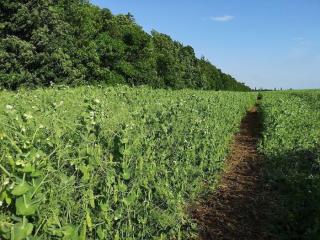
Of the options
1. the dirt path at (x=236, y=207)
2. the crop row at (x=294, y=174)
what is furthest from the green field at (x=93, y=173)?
the crop row at (x=294, y=174)

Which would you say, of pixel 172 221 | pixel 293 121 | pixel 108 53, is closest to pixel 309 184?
pixel 172 221

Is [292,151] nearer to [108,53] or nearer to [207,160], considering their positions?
[207,160]

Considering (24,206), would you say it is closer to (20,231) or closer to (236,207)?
(20,231)

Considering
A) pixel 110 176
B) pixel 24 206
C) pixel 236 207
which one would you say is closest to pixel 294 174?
pixel 236 207

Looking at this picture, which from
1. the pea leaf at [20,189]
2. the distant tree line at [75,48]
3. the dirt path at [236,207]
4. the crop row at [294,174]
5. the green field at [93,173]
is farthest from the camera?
the distant tree line at [75,48]

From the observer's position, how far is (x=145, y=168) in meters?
5.33

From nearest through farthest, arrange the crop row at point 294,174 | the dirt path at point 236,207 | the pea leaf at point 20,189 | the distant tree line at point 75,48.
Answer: the pea leaf at point 20,189, the crop row at point 294,174, the dirt path at point 236,207, the distant tree line at point 75,48

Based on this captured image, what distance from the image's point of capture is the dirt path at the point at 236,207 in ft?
22.1

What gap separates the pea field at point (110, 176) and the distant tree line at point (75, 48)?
18853 mm

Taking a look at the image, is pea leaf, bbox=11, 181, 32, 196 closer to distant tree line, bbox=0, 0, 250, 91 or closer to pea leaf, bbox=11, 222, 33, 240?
pea leaf, bbox=11, 222, 33, 240

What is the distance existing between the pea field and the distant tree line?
18.9 metres

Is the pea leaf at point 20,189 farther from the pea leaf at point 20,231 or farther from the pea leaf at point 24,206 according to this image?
the pea leaf at point 20,231

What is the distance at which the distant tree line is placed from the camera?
25.7m

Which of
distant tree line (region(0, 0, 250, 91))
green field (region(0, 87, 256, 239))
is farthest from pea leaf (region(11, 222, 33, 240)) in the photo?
distant tree line (region(0, 0, 250, 91))
